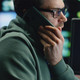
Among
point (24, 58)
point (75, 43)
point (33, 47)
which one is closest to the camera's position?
point (24, 58)

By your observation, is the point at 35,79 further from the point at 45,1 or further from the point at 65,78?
the point at 45,1

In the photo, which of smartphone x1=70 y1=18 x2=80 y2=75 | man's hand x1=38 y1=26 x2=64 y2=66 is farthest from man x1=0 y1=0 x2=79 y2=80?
smartphone x1=70 y1=18 x2=80 y2=75

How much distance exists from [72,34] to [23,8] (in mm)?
468

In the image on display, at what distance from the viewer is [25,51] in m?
0.75

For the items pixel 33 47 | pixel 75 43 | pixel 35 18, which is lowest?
pixel 75 43

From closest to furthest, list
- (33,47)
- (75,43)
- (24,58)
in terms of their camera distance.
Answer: (24,58), (33,47), (75,43)

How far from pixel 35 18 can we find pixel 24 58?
23cm

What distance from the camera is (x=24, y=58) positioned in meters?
0.73

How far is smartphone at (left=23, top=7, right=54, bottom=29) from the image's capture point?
0.90 metres

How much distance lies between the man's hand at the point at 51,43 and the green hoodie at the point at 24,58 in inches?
0.8

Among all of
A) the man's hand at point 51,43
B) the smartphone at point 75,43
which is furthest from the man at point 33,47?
the smartphone at point 75,43

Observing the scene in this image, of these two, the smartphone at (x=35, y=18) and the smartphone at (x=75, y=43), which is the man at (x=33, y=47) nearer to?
the smartphone at (x=35, y=18)

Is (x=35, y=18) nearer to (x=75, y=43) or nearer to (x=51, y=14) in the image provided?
(x=51, y=14)

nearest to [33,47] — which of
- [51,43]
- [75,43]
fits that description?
[51,43]
